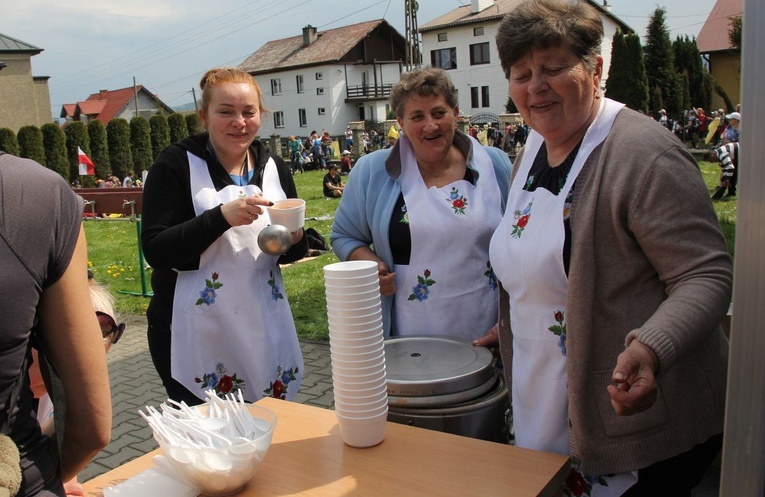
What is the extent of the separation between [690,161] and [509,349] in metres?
0.81

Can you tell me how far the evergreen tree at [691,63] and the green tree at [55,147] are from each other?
106 feet

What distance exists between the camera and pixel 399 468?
1.64 m

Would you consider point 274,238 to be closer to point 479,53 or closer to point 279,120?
point 479,53

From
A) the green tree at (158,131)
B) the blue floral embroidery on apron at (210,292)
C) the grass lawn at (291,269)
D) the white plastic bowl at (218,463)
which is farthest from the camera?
the green tree at (158,131)

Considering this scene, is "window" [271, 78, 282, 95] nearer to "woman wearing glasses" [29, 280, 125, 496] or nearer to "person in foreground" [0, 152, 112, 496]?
"woman wearing glasses" [29, 280, 125, 496]

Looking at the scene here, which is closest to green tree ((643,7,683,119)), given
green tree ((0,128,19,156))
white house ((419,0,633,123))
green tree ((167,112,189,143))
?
white house ((419,0,633,123))

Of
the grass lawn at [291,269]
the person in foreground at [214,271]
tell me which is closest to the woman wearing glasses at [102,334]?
the person in foreground at [214,271]

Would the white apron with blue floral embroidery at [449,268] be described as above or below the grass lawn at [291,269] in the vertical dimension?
above

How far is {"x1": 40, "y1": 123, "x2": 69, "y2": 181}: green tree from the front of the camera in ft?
98.5

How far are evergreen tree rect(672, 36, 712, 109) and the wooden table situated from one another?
40.0 meters

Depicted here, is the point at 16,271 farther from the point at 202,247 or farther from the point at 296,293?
the point at 296,293

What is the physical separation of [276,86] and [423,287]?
63410 millimetres

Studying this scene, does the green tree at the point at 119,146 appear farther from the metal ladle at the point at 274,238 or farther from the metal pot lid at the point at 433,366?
the metal pot lid at the point at 433,366

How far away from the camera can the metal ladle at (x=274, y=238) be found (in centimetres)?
241
